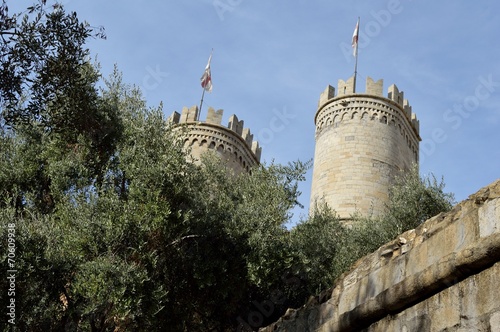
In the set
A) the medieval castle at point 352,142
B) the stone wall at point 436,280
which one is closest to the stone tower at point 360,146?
the medieval castle at point 352,142

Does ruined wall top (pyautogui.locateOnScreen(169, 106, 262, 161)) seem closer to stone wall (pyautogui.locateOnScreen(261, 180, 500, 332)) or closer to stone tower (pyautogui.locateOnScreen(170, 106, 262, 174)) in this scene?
stone tower (pyautogui.locateOnScreen(170, 106, 262, 174))

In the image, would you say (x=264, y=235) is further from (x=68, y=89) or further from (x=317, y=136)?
(x=317, y=136)

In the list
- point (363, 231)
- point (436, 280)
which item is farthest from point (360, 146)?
point (436, 280)

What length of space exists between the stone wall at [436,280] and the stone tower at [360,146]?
1503 cm

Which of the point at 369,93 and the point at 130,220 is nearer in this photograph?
the point at 130,220

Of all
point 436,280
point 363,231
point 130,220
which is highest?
point 363,231

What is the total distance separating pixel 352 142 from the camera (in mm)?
22141

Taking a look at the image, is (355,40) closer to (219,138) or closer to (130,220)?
(219,138)

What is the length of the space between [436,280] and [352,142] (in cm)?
1826

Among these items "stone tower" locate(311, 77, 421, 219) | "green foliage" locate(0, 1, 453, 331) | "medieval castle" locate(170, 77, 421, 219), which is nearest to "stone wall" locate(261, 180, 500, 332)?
"green foliage" locate(0, 1, 453, 331)

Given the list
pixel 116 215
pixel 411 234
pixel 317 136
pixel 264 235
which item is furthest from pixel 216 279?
pixel 317 136

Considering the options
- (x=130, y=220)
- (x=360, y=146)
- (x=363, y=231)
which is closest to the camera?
(x=130, y=220)

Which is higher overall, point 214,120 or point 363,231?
point 214,120

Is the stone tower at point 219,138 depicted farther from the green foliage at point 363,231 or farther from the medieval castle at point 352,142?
the green foliage at point 363,231
